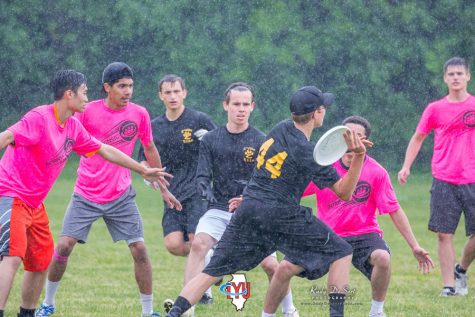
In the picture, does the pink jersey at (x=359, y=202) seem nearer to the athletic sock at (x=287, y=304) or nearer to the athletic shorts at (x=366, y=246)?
the athletic shorts at (x=366, y=246)

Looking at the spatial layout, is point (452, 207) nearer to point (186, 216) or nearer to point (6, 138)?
point (186, 216)

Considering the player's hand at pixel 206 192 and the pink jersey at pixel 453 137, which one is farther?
the pink jersey at pixel 453 137

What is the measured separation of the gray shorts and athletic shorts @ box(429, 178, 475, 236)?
3.06m

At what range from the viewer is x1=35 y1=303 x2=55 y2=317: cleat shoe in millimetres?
8219

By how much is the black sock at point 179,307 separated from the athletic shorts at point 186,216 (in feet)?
8.58

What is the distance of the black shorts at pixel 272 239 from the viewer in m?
6.59

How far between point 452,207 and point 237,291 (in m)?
2.26

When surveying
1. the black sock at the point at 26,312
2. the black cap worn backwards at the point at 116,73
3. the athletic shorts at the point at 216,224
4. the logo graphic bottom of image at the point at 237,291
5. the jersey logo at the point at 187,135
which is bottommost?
the black sock at the point at 26,312

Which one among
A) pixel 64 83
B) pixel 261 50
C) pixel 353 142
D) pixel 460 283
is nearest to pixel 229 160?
pixel 64 83

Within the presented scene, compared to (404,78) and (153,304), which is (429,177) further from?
(153,304)

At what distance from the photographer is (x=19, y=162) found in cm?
702

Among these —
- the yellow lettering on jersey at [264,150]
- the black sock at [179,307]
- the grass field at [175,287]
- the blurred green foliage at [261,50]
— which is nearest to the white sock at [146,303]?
the grass field at [175,287]

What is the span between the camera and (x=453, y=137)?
32.2 ft

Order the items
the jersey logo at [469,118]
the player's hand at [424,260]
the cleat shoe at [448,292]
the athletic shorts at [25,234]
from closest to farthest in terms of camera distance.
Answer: the athletic shorts at [25,234] < the player's hand at [424,260] < the cleat shoe at [448,292] < the jersey logo at [469,118]
